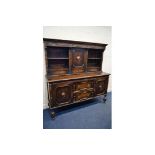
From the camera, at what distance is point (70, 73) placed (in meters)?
2.06

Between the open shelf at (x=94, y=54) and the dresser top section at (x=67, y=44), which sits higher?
the dresser top section at (x=67, y=44)

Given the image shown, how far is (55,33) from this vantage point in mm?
1843

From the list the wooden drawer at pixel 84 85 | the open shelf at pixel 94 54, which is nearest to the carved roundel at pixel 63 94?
the wooden drawer at pixel 84 85

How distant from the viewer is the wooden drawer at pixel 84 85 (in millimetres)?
1914

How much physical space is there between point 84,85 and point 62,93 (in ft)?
1.37

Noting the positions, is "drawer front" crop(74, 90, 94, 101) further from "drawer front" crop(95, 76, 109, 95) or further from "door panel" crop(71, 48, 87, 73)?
"door panel" crop(71, 48, 87, 73)

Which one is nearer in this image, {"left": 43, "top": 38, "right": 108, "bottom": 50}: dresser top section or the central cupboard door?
{"left": 43, "top": 38, "right": 108, "bottom": 50}: dresser top section

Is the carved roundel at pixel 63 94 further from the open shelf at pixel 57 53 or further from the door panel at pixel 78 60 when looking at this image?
the open shelf at pixel 57 53

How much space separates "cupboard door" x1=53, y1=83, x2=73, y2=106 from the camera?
5.65 ft

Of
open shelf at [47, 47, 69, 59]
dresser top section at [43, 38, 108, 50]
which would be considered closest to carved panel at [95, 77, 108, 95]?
dresser top section at [43, 38, 108, 50]

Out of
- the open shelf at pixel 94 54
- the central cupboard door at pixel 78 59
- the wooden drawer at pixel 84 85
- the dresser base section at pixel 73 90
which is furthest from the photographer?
the open shelf at pixel 94 54

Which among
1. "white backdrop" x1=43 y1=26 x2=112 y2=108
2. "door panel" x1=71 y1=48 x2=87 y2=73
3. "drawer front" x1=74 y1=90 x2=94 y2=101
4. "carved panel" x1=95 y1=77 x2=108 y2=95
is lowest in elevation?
"drawer front" x1=74 y1=90 x2=94 y2=101
